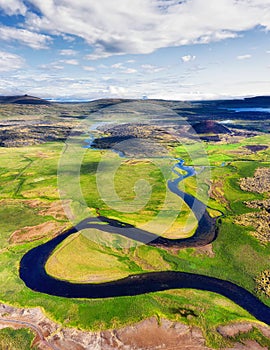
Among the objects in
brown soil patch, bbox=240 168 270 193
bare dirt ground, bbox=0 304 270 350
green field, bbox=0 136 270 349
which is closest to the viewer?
bare dirt ground, bbox=0 304 270 350

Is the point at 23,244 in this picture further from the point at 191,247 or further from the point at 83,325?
the point at 191,247

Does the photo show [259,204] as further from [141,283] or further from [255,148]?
[255,148]

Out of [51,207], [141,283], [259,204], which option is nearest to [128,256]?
[141,283]

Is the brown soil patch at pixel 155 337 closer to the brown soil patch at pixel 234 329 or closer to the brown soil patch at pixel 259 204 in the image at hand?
the brown soil patch at pixel 234 329

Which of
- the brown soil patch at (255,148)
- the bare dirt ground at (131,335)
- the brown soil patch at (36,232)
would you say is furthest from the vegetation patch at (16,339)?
the brown soil patch at (255,148)

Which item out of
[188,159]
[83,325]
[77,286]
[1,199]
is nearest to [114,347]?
[83,325]

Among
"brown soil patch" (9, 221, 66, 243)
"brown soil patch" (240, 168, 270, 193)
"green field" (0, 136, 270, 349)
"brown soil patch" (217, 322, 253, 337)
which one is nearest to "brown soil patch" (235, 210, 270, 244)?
"green field" (0, 136, 270, 349)

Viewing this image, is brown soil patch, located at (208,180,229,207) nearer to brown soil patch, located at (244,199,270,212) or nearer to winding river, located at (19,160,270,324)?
brown soil patch, located at (244,199,270,212)

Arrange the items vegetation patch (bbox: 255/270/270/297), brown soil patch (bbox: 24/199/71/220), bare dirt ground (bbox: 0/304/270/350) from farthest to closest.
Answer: brown soil patch (bbox: 24/199/71/220)
vegetation patch (bbox: 255/270/270/297)
bare dirt ground (bbox: 0/304/270/350)
